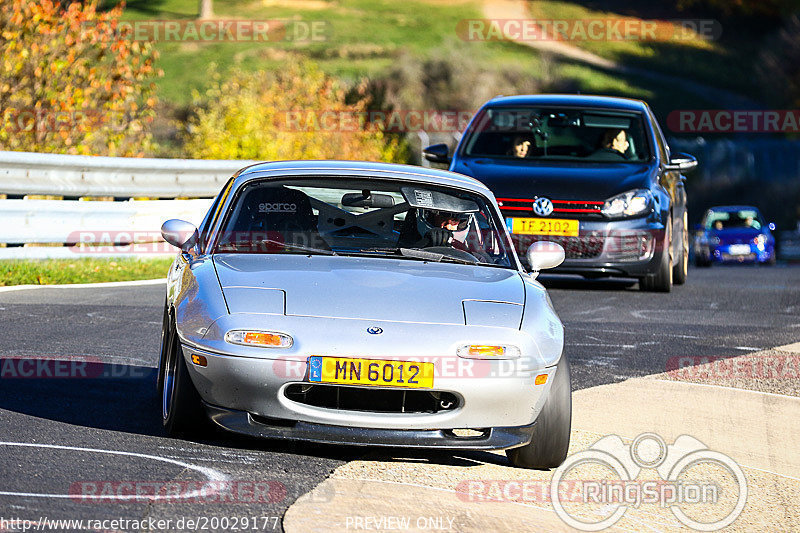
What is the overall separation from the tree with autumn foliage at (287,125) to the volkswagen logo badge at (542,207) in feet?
52.4

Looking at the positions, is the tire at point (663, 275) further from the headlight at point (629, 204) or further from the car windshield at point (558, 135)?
the car windshield at point (558, 135)

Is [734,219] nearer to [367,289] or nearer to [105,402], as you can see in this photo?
[105,402]

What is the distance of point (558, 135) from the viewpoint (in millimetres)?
13719

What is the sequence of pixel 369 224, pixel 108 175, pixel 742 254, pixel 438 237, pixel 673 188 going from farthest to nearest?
pixel 742 254
pixel 108 175
pixel 673 188
pixel 369 224
pixel 438 237

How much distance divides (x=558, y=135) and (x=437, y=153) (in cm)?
121

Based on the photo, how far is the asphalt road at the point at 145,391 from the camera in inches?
204

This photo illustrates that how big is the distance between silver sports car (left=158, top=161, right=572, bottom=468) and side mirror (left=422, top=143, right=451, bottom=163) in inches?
274

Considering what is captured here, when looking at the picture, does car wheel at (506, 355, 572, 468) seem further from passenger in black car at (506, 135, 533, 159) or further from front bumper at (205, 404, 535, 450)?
passenger in black car at (506, 135, 533, 159)

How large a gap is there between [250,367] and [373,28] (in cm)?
8819

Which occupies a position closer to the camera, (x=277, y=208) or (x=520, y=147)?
(x=277, y=208)

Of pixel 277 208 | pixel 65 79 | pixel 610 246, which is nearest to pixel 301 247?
pixel 277 208

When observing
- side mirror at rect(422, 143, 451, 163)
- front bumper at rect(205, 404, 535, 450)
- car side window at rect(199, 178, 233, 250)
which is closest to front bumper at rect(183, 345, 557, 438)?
front bumper at rect(205, 404, 535, 450)

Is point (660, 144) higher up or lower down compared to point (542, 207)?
higher up

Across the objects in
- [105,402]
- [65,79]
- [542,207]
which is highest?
[65,79]
